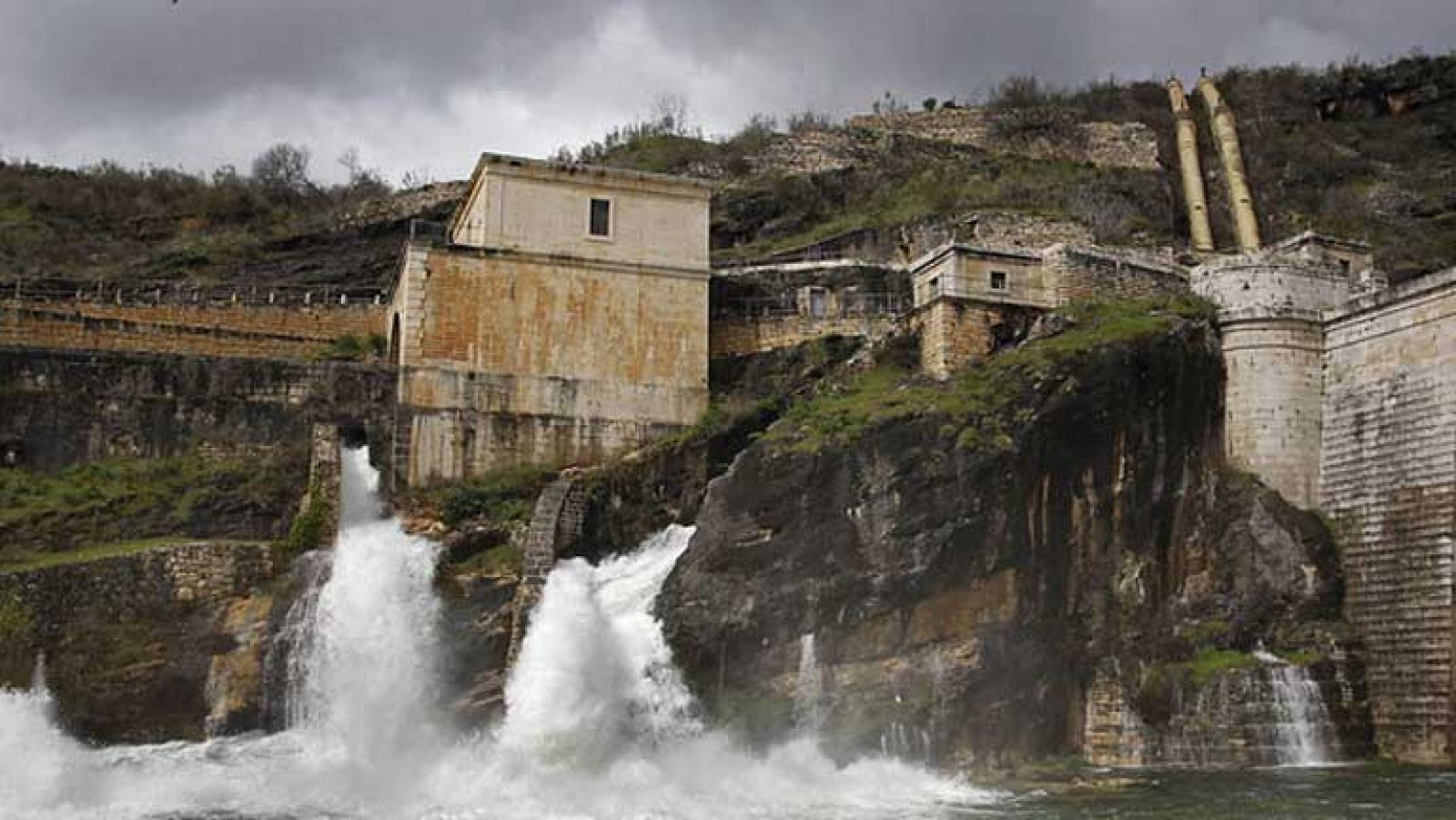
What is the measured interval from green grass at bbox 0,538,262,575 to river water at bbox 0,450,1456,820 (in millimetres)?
2508

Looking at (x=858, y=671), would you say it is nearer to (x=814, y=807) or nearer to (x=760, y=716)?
(x=760, y=716)

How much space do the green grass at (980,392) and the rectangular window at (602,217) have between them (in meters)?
7.11

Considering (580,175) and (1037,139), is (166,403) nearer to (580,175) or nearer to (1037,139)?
(580,175)

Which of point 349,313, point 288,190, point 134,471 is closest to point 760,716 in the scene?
point 134,471

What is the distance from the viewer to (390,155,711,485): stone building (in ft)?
111

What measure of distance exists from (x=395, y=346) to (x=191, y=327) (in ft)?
26.3

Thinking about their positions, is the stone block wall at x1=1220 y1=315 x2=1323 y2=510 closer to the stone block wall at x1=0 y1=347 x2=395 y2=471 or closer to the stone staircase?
the stone staircase

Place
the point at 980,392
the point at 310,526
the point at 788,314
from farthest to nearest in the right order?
1. the point at 788,314
2. the point at 310,526
3. the point at 980,392

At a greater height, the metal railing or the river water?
the metal railing

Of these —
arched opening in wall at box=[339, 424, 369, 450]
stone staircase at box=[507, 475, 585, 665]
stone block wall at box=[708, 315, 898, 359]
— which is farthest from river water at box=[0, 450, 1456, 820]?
stone block wall at box=[708, 315, 898, 359]

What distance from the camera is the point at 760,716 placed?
2667cm

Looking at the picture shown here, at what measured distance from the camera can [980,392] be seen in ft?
98.2

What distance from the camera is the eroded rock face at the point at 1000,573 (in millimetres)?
27031

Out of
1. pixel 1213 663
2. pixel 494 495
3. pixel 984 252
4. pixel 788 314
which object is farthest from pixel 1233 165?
pixel 494 495
